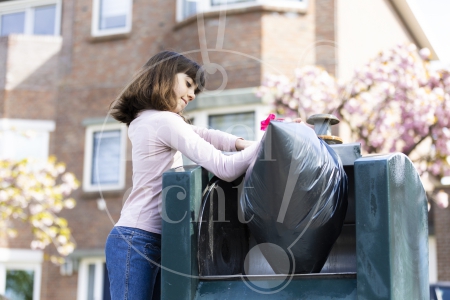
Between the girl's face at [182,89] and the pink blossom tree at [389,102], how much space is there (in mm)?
6298

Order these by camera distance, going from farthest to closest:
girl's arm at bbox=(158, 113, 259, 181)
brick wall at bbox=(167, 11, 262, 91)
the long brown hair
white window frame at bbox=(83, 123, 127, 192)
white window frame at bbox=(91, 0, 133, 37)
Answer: white window frame at bbox=(91, 0, 133, 37), white window frame at bbox=(83, 123, 127, 192), brick wall at bbox=(167, 11, 262, 91), the long brown hair, girl's arm at bbox=(158, 113, 259, 181)

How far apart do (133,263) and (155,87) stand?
750 millimetres

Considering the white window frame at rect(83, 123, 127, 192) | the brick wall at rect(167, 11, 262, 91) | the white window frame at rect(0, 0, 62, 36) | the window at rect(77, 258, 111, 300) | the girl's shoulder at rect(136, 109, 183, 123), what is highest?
the white window frame at rect(0, 0, 62, 36)

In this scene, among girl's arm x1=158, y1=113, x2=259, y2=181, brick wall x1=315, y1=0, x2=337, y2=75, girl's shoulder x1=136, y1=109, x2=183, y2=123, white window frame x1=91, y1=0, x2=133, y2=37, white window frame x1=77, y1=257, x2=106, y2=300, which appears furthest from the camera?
white window frame x1=91, y1=0, x2=133, y2=37

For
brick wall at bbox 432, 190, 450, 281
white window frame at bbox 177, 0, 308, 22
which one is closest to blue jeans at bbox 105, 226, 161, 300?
white window frame at bbox 177, 0, 308, 22

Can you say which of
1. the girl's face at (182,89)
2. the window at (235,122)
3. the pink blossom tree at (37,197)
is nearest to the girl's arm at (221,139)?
the girl's face at (182,89)

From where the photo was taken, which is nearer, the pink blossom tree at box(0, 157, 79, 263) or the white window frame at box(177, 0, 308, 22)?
the pink blossom tree at box(0, 157, 79, 263)

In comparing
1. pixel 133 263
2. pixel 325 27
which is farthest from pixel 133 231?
pixel 325 27

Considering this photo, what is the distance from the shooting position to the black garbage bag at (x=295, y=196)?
2627mm

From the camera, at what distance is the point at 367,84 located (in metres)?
9.67

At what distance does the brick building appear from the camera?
41.1 ft

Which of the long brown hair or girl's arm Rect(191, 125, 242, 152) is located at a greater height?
the long brown hair

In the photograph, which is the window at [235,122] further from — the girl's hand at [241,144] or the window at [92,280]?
the girl's hand at [241,144]

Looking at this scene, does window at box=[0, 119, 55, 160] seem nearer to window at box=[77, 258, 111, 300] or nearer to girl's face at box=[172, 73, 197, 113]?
window at box=[77, 258, 111, 300]
